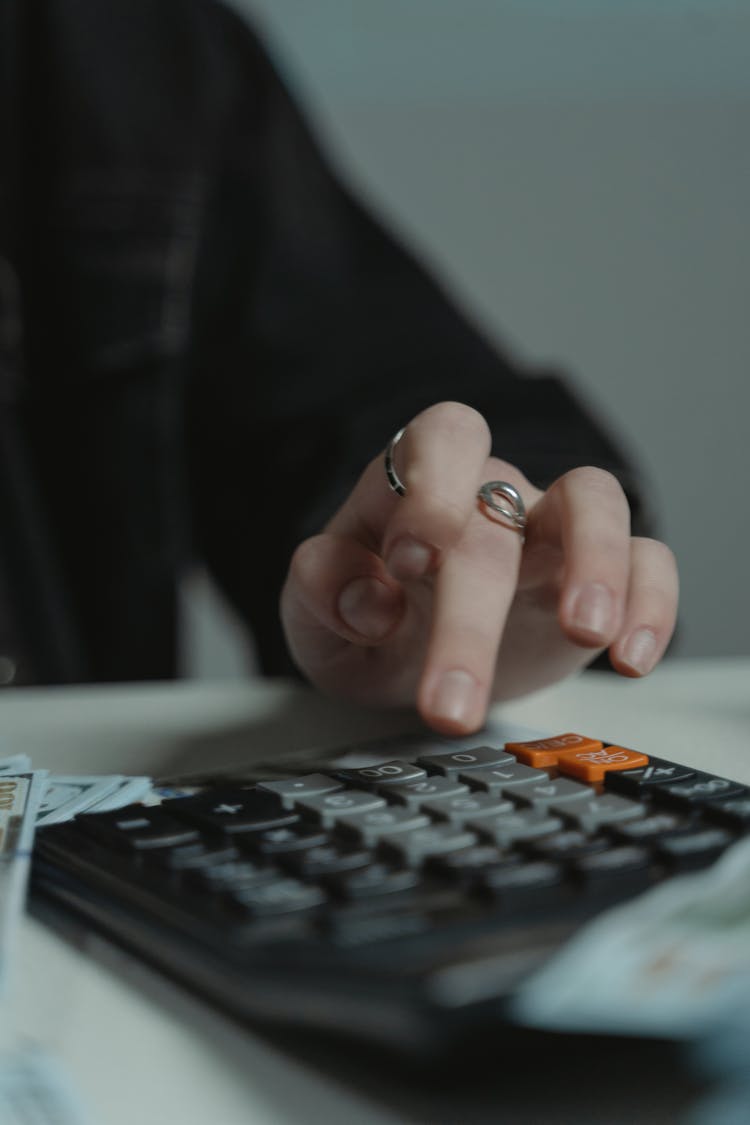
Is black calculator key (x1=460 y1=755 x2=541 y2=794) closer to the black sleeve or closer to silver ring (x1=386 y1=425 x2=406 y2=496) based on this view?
silver ring (x1=386 y1=425 x2=406 y2=496)

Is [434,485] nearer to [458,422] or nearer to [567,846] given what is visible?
[458,422]

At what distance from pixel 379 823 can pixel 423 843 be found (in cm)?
2

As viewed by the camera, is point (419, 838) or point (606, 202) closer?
point (419, 838)

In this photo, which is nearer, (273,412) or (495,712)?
(495,712)

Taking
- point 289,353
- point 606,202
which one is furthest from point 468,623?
point 606,202

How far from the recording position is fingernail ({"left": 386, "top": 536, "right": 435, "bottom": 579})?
391 mm

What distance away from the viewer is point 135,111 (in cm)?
101

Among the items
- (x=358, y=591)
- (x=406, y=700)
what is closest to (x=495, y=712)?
(x=406, y=700)

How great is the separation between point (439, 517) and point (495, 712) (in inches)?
7.8

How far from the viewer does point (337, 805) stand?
1.03ft

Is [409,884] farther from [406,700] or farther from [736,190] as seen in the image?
[736,190]

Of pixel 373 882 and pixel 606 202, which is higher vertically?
pixel 606 202

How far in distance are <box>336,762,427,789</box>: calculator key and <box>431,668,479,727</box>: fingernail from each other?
3cm

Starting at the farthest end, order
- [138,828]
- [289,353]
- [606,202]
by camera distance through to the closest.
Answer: [606,202] → [289,353] → [138,828]
